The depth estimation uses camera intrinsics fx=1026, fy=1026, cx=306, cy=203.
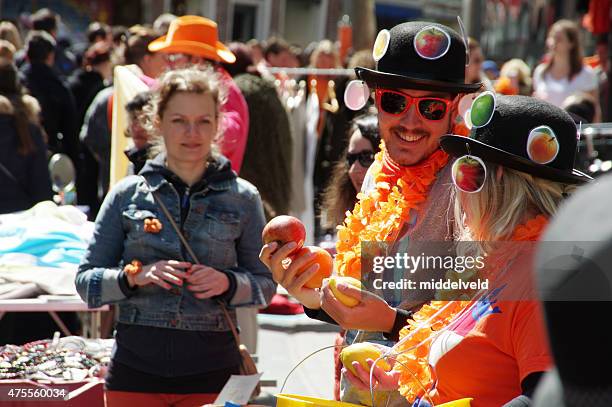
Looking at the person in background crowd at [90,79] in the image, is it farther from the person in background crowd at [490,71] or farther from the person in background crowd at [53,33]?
the person in background crowd at [490,71]

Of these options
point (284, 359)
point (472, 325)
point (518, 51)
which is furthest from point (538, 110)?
point (518, 51)

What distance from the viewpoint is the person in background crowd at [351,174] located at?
4160mm

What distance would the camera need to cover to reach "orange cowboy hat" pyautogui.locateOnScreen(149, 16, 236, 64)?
5727 millimetres

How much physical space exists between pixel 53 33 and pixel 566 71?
18.6 ft

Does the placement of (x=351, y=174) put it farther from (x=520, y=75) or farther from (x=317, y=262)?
(x=520, y=75)

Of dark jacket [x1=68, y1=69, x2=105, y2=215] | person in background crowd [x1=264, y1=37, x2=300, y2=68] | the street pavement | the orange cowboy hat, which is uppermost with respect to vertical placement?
person in background crowd [x1=264, y1=37, x2=300, y2=68]

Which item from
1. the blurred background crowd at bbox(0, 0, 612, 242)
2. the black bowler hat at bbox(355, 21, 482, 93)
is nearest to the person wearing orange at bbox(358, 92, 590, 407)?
the black bowler hat at bbox(355, 21, 482, 93)

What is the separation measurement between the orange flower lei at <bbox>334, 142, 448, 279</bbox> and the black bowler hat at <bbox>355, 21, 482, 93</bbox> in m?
0.22

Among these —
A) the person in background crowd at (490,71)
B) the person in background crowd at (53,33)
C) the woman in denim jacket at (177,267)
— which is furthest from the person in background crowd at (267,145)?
the person in background crowd at (490,71)

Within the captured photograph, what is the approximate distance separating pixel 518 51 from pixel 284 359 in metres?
11.4

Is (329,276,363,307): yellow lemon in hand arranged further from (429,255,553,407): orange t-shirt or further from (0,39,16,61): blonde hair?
(0,39,16,61): blonde hair

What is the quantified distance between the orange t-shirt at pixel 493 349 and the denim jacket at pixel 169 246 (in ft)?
4.84

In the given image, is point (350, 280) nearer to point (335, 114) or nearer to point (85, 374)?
point (85, 374)

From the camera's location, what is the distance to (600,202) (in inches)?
43.6
